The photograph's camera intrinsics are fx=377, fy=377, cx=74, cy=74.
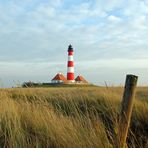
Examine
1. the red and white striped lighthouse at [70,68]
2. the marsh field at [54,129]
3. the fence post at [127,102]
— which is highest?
the red and white striped lighthouse at [70,68]

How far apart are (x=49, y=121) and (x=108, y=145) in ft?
4.68

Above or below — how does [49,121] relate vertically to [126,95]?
below

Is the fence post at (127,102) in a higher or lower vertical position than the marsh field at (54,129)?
higher

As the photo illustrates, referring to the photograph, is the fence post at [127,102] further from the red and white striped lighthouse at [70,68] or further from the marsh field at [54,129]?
the red and white striped lighthouse at [70,68]

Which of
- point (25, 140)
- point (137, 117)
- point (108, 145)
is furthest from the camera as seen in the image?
point (137, 117)

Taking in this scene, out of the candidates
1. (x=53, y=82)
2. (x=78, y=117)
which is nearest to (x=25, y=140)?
(x=78, y=117)

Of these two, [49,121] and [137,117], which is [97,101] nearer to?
[137,117]

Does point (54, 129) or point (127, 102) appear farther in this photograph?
point (54, 129)

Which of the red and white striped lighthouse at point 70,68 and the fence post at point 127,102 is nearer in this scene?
the fence post at point 127,102

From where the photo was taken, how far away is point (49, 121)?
5680 mm

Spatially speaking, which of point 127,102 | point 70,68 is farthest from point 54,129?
point 70,68

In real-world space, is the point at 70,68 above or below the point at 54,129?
above

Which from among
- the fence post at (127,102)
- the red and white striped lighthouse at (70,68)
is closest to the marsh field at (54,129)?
the fence post at (127,102)

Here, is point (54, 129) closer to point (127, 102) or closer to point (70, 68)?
point (127, 102)
